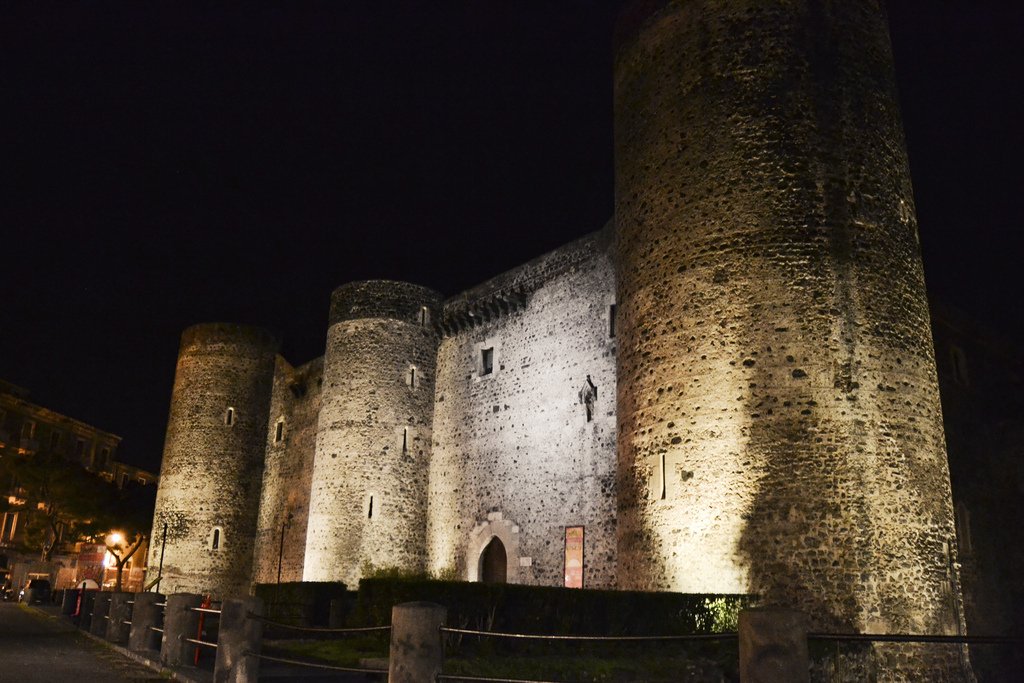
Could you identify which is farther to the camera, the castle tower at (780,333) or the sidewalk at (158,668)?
the castle tower at (780,333)

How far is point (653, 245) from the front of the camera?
13523 millimetres

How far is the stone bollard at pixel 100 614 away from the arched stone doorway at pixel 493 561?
8.64 meters

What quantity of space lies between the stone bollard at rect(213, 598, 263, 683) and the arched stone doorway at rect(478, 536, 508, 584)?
12.4 meters

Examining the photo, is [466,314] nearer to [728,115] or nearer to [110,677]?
[728,115]

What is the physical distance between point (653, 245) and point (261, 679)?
27.9ft

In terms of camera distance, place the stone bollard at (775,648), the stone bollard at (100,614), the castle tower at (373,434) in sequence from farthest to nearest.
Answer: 1. the castle tower at (373,434)
2. the stone bollard at (100,614)
3. the stone bollard at (775,648)

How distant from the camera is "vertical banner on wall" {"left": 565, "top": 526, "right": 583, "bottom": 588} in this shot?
1700cm

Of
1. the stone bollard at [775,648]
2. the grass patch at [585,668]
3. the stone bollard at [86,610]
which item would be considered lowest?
the grass patch at [585,668]

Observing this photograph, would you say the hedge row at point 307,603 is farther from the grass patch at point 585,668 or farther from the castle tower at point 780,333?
the grass patch at point 585,668

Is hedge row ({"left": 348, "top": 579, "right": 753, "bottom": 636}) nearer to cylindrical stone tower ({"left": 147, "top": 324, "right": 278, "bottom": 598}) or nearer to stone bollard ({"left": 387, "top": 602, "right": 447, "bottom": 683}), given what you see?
stone bollard ({"left": 387, "top": 602, "right": 447, "bottom": 683})

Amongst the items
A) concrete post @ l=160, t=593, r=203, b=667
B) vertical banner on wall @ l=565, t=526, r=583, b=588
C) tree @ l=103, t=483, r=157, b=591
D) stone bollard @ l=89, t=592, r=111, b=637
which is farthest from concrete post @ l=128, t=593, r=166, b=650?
tree @ l=103, t=483, r=157, b=591

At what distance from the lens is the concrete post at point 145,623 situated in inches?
425

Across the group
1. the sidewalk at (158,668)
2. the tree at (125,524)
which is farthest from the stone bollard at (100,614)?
the tree at (125,524)

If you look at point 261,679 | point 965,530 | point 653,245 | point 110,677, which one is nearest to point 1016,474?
point 965,530
